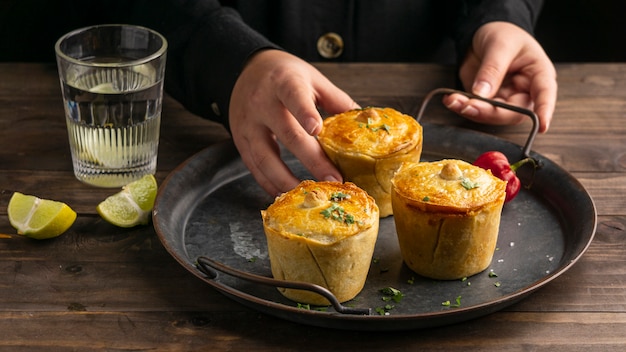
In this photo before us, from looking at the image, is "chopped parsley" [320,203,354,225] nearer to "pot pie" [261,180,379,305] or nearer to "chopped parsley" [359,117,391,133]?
"pot pie" [261,180,379,305]

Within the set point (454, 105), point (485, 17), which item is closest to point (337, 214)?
point (454, 105)

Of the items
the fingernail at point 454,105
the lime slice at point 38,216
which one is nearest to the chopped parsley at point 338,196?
the lime slice at point 38,216

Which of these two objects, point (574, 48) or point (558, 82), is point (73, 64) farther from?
point (574, 48)

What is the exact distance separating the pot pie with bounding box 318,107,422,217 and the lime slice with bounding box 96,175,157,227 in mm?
369

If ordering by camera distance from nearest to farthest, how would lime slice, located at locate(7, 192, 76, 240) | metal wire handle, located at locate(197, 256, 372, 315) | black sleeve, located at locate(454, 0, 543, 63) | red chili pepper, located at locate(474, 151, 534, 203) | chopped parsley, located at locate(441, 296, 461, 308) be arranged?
metal wire handle, located at locate(197, 256, 372, 315) → chopped parsley, located at locate(441, 296, 461, 308) → lime slice, located at locate(7, 192, 76, 240) → red chili pepper, located at locate(474, 151, 534, 203) → black sleeve, located at locate(454, 0, 543, 63)

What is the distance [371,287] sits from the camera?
144cm

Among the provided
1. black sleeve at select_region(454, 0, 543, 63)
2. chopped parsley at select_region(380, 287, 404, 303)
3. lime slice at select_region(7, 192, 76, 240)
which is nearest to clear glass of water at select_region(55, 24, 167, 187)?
lime slice at select_region(7, 192, 76, 240)

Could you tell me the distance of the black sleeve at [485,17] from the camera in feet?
7.55

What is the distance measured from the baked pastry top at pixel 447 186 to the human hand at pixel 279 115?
0.18 m

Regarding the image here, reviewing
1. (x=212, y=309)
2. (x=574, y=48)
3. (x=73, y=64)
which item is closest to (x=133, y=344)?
(x=212, y=309)

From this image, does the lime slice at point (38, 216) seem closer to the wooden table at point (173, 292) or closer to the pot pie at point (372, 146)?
the wooden table at point (173, 292)

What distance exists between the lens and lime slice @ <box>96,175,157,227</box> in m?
1.63

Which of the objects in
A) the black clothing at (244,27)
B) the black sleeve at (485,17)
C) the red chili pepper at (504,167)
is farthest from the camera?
the black sleeve at (485,17)

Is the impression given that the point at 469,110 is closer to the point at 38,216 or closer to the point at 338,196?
the point at 338,196
